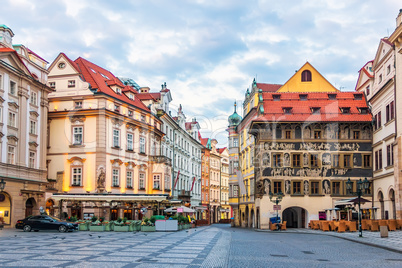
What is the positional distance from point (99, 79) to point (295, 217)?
2804 centimetres

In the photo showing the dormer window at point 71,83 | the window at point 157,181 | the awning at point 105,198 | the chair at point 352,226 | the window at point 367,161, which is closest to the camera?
the chair at point 352,226

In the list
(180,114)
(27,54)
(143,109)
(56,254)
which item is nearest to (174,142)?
(180,114)

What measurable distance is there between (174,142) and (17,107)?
33.7 m

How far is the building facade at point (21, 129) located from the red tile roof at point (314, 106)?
22.5m

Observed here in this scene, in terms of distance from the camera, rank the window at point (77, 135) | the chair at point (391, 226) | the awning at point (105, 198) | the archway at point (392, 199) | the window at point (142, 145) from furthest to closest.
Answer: the window at point (142, 145)
the window at point (77, 135)
the archway at point (392, 199)
the awning at point (105, 198)
the chair at point (391, 226)

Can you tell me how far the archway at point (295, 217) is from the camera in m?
54.9

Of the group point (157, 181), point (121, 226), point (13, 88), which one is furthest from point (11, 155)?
point (157, 181)

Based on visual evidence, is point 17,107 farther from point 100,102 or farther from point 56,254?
point 56,254

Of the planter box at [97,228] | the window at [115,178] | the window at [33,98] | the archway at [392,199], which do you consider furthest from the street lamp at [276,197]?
the window at [33,98]

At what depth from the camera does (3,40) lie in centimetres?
4250

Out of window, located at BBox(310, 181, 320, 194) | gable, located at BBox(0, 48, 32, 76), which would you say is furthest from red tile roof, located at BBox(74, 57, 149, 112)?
window, located at BBox(310, 181, 320, 194)

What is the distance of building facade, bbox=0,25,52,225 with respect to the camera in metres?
40.5

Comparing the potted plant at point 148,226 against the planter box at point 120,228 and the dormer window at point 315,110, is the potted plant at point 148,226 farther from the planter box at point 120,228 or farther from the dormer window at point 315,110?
the dormer window at point 315,110

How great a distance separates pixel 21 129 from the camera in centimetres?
4334
